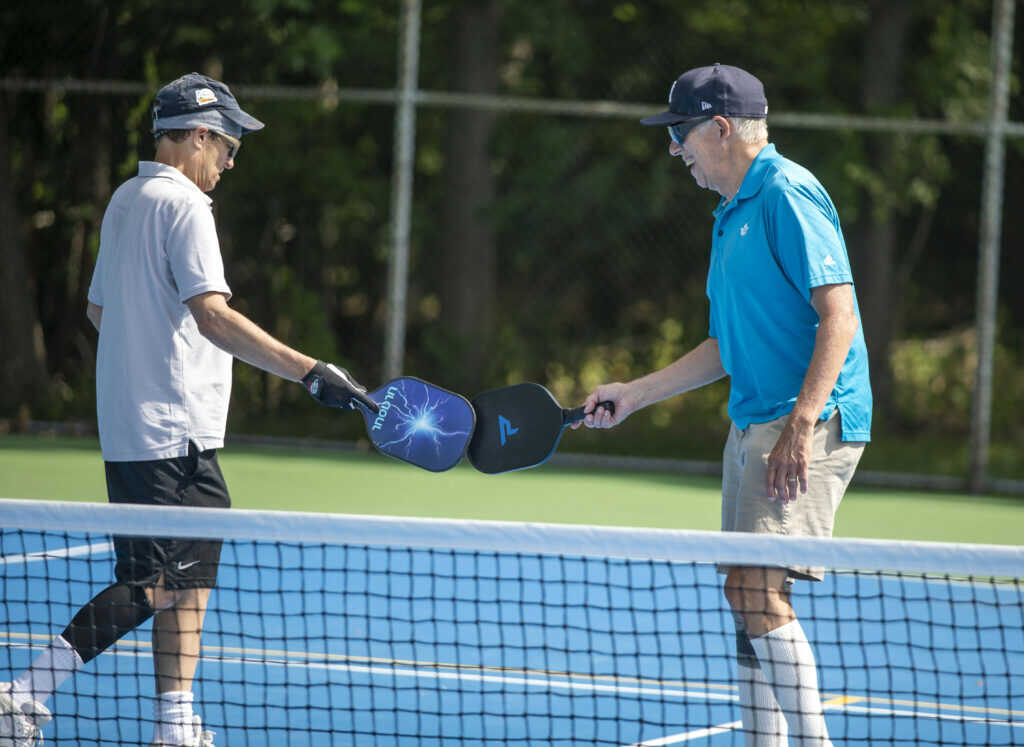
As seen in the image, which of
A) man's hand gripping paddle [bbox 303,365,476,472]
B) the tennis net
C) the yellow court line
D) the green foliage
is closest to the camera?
the tennis net

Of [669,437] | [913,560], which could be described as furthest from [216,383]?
[669,437]

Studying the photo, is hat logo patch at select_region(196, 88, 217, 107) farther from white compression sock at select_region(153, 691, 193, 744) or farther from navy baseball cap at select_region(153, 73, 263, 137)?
white compression sock at select_region(153, 691, 193, 744)

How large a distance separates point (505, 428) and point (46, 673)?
142 cm

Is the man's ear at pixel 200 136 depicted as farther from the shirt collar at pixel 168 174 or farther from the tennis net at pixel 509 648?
the tennis net at pixel 509 648

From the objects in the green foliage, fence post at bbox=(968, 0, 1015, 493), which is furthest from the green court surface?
the green foliage

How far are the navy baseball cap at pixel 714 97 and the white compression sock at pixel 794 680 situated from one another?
128 centimetres

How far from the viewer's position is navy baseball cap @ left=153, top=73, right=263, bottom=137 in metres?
3.65

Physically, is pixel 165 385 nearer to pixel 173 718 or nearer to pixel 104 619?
pixel 104 619

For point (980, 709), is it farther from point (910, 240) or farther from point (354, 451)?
point (910, 240)

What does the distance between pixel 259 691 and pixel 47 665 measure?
42.0 inches

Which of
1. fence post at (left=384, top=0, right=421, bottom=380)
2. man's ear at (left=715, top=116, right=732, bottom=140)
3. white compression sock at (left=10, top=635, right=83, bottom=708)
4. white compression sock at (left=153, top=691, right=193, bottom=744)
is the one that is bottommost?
white compression sock at (left=153, top=691, right=193, bottom=744)

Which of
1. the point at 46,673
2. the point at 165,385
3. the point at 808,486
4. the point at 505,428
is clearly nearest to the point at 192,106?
the point at 165,385

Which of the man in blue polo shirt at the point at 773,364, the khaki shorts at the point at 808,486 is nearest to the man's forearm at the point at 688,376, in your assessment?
the man in blue polo shirt at the point at 773,364

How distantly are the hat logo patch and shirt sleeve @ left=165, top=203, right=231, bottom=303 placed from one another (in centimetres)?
27
